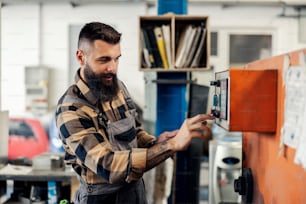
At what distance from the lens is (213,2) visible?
4.59 m

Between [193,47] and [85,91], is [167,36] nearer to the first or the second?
[193,47]

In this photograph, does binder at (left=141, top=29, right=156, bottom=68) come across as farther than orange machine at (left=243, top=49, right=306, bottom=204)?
Yes

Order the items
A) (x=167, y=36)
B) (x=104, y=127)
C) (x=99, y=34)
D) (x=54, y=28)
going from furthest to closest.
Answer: (x=54, y=28), (x=167, y=36), (x=104, y=127), (x=99, y=34)

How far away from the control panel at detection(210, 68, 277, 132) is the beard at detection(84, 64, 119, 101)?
0.32m

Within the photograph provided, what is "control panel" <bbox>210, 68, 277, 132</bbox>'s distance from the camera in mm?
1096

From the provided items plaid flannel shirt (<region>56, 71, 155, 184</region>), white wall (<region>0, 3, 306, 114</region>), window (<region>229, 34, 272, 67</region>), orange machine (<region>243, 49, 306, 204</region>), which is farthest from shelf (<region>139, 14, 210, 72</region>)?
window (<region>229, 34, 272, 67</region>)

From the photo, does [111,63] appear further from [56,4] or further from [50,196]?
[56,4]

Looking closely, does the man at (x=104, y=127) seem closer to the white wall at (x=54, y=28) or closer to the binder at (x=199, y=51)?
the binder at (x=199, y=51)

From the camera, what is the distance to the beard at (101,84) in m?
1.12

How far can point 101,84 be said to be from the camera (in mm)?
1145

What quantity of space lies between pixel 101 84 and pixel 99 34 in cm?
14

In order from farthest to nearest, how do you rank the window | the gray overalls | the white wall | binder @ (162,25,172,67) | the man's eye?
the window, the white wall, binder @ (162,25,172,67), the gray overalls, the man's eye

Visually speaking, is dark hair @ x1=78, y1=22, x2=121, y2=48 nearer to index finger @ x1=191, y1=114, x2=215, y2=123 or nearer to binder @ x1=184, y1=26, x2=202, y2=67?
index finger @ x1=191, y1=114, x2=215, y2=123

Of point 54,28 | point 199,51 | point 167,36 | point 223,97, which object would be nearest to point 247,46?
point 54,28
